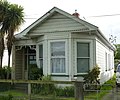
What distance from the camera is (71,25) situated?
15.8 metres

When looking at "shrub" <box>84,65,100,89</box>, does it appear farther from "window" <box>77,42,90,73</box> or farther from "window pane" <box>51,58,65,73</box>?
"window pane" <box>51,58,65,73</box>

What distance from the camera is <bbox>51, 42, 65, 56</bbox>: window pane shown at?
52.2 ft

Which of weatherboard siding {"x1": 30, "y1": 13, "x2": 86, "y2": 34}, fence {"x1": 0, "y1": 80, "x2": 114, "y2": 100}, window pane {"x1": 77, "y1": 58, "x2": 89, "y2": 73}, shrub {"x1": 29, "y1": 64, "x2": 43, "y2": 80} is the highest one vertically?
weatherboard siding {"x1": 30, "y1": 13, "x2": 86, "y2": 34}

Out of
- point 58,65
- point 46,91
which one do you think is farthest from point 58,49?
point 46,91

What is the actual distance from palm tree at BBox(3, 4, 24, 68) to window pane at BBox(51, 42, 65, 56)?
4.59 meters

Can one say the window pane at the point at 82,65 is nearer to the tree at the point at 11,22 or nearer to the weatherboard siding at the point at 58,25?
the weatherboard siding at the point at 58,25

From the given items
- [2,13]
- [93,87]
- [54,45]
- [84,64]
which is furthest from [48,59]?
[2,13]

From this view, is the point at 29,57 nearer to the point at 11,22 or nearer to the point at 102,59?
the point at 11,22

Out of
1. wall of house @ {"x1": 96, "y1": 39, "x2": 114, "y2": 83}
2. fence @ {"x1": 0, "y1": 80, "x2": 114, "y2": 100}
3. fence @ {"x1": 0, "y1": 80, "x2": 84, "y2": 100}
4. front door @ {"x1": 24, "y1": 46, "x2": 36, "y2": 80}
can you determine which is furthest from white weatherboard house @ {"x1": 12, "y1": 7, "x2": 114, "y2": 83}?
front door @ {"x1": 24, "y1": 46, "x2": 36, "y2": 80}

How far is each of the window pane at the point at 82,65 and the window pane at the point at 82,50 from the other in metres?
0.32

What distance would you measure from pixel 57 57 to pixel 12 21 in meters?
5.73

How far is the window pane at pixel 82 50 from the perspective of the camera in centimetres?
1584

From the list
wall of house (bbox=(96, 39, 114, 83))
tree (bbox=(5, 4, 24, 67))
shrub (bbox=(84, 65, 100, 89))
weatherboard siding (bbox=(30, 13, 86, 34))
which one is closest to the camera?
shrub (bbox=(84, 65, 100, 89))

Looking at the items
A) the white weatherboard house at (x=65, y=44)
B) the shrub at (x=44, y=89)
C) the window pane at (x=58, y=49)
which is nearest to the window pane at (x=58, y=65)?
the white weatherboard house at (x=65, y=44)
